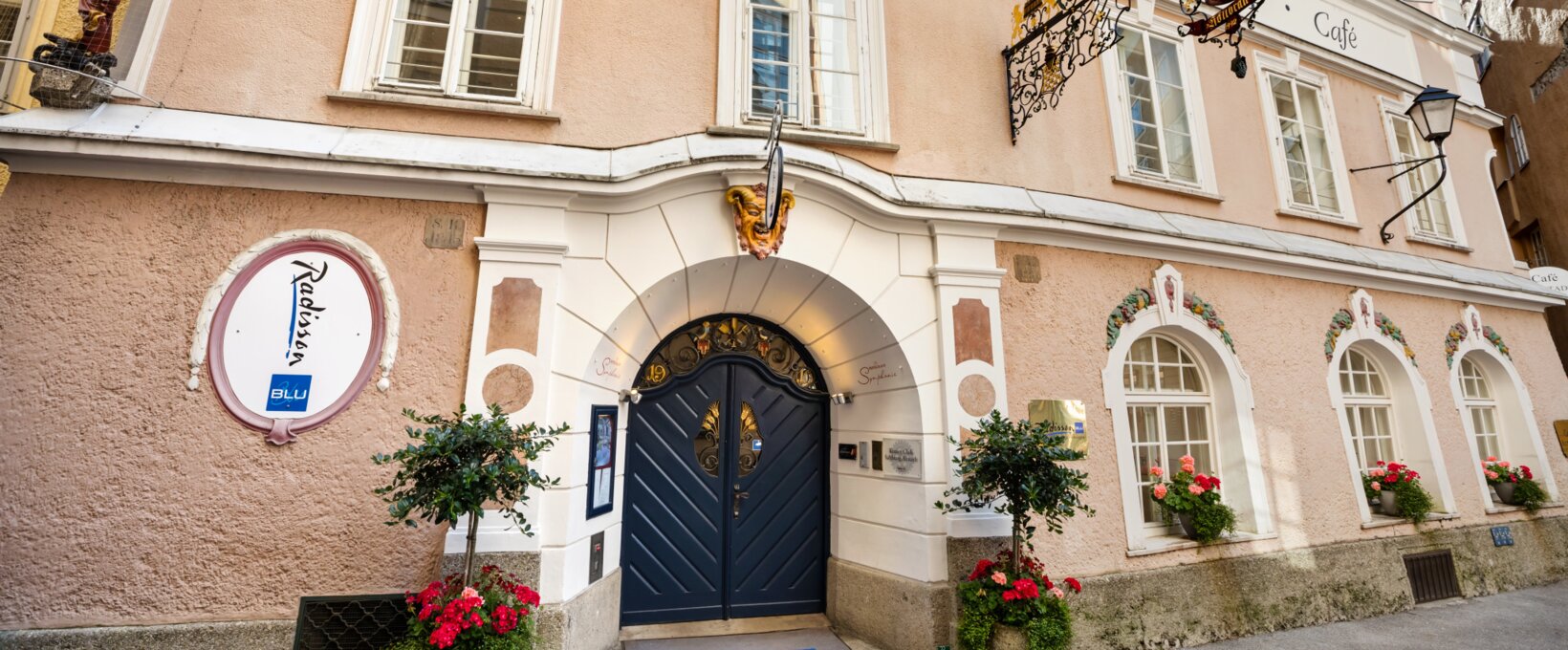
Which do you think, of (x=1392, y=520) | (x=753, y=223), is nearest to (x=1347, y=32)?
(x=1392, y=520)

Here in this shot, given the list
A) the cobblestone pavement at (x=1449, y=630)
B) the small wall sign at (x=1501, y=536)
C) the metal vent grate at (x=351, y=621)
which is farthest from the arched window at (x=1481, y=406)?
the metal vent grate at (x=351, y=621)

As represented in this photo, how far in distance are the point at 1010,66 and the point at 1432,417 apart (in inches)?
247

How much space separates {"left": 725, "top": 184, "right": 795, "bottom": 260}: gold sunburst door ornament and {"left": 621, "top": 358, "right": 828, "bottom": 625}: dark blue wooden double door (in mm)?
1411

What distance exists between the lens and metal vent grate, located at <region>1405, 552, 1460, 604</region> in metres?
6.46

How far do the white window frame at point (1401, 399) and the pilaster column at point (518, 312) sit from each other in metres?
7.50

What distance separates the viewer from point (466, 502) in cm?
338

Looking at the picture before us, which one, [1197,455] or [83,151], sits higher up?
[83,151]

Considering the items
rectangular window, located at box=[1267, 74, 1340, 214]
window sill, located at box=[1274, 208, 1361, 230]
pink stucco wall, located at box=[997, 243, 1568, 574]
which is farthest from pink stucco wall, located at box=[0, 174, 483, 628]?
rectangular window, located at box=[1267, 74, 1340, 214]

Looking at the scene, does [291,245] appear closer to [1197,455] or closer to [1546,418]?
[1197,455]

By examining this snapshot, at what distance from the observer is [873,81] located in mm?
5582

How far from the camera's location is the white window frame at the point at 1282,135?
6.98m

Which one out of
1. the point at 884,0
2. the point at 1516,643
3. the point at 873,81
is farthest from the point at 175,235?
the point at 1516,643

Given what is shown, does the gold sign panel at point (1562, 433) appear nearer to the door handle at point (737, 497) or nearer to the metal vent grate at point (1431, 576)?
the metal vent grate at point (1431, 576)

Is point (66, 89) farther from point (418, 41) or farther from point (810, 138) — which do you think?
point (810, 138)
